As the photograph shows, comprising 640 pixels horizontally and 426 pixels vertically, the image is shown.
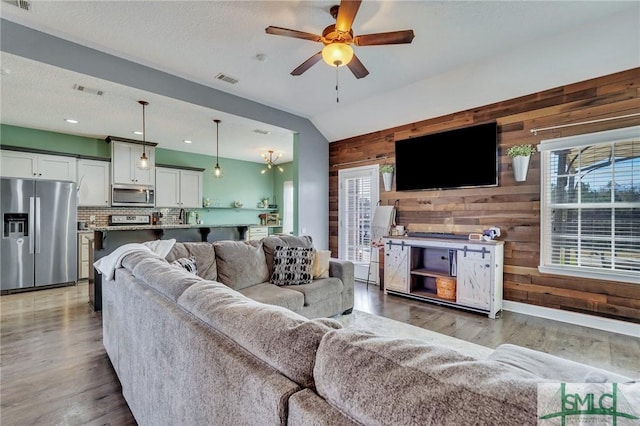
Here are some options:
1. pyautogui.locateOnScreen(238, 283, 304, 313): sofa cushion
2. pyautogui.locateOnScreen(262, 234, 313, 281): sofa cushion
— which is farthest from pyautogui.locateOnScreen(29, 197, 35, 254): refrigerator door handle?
pyautogui.locateOnScreen(238, 283, 304, 313): sofa cushion

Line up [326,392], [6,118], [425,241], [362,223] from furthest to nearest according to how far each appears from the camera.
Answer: [362,223], [6,118], [425,241], [326,392]

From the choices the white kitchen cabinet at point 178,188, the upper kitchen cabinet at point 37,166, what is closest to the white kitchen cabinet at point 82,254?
the upper kitchen cabinet at point 37,166

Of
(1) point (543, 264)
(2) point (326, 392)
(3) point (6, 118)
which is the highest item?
(3) point (6, 118)

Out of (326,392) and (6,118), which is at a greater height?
(6,118)

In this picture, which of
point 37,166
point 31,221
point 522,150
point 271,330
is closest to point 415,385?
point 271,330

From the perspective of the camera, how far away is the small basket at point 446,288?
3.95 m

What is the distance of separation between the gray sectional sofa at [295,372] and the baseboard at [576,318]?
2.68 metres

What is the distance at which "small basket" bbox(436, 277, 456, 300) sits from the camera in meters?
3.95

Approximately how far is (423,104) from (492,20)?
1.64 meters

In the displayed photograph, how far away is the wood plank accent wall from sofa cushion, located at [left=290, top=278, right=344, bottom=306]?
2012 mm

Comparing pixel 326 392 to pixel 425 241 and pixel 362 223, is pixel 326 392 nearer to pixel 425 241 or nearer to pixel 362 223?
pixel 425 241

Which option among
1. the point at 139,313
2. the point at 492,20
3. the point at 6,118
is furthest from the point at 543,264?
Answer: the point at 6,118

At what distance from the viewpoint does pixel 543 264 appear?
3.54m

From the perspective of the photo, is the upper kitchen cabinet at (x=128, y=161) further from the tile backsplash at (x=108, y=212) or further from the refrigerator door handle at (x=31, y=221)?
the refrigerator door handle at (x=31, y=221)
